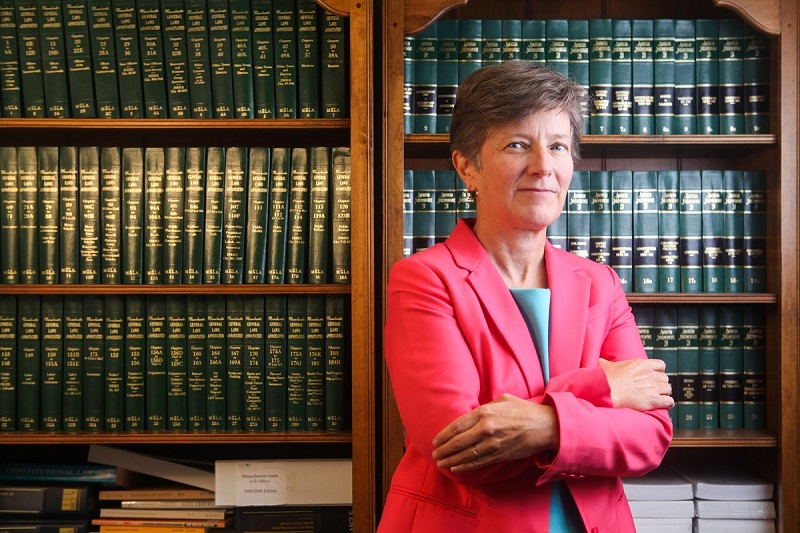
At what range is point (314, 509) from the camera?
2020 millimetres

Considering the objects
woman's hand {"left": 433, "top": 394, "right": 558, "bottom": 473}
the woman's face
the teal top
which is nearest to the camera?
woman's hand {"left": 433, "top": 394, "right": 558, "bottom": 473}

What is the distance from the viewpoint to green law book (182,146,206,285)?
1.97m

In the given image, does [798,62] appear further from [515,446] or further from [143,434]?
[143,434]

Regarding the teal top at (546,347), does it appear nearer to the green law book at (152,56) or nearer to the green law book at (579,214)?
the green law book at (579,214)

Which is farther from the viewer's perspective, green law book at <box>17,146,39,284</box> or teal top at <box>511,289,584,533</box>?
green law book at <box>17,146,39,284</box>

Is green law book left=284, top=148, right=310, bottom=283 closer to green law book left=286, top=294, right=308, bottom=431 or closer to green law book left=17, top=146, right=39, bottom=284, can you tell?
green law book left=286, top=294, right=308, bottom=431

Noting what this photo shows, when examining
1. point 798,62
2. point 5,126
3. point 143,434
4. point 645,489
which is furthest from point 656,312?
point 5,126

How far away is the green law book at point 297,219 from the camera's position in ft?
6.50

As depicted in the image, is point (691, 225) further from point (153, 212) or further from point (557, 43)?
point (153, 212)

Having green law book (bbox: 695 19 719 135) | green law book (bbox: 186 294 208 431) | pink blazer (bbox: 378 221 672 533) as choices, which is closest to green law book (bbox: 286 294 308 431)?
green law book (bbox: 186 294 208 431)

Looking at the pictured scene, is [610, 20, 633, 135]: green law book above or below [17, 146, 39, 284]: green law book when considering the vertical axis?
above

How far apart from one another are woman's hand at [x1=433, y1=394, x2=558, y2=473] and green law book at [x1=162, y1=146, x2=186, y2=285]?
1067 millimetres

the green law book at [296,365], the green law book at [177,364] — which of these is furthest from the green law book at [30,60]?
the green law book at [296,365]

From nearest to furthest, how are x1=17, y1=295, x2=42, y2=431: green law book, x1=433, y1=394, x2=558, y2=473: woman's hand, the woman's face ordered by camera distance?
x1=433, y1=394, x2=558, y2=473: woman's hand, the woman's face, x1=17, y1=295, x2=42, y2=431: green law book
